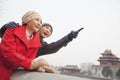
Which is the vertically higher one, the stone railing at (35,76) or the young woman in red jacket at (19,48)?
the young woman in red jacket at (19,48)

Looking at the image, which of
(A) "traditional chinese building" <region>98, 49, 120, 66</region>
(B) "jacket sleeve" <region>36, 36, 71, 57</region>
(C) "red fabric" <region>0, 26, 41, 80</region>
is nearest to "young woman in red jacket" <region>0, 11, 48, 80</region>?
→ (C) "red fabric" <region>0, 26, 41, 80</region>

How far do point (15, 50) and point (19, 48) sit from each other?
0.06ft

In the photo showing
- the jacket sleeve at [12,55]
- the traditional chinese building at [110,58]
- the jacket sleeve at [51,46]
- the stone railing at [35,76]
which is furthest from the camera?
the traditional chinese building at [110,58]

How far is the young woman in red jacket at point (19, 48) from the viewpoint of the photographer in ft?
2.53

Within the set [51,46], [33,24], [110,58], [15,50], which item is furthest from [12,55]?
[110,58]

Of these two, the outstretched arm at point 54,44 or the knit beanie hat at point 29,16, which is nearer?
the knit beanie hat at point 29,16

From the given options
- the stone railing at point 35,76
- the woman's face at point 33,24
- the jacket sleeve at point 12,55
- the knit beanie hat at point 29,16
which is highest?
the knit beanie hat at point 29,16

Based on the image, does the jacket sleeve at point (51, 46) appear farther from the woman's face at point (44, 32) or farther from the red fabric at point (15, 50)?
the red fabric at point (15, 50)

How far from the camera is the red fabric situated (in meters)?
0.77

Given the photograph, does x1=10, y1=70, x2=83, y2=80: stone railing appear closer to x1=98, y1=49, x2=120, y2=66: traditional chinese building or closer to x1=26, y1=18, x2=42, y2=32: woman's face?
x1=26, y1=18, x2=42, y2=32: woman's face

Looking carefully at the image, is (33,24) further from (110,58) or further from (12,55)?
(110,58)

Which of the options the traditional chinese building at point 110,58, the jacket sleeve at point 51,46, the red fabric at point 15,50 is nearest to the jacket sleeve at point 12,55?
the red fabric at point 15,50

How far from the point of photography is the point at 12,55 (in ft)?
2.51

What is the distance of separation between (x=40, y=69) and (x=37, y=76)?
0.07m
